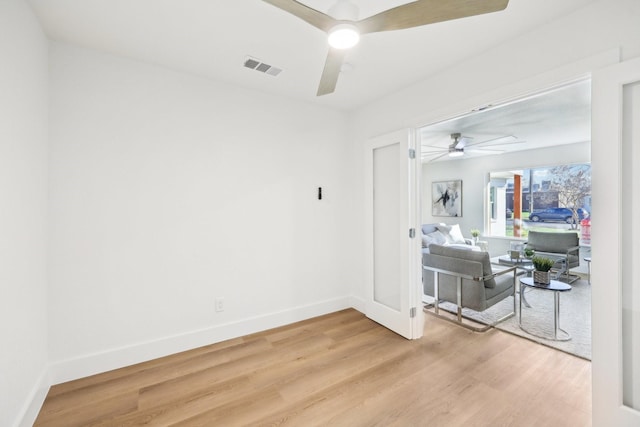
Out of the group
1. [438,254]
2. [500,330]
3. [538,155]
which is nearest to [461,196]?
[538,155]

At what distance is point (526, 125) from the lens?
420 centimetres

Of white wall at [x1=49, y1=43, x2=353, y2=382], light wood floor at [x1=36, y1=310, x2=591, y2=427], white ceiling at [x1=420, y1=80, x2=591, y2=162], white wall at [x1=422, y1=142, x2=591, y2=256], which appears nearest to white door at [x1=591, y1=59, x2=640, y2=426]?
light wood floor at [x1=36, y1=310, x2=591, y2=427]

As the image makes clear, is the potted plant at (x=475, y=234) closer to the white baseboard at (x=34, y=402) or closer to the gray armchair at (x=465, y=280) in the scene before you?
the gray armchair at (x=465, y=280)

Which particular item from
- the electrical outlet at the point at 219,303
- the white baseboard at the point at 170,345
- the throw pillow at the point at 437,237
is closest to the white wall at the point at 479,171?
the throw pillow at the point at 437,237

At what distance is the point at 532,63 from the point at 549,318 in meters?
2.90

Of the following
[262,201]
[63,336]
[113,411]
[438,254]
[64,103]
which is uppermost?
[64,103]

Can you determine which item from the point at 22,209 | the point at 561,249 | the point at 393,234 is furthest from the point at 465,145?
the point at 22,209

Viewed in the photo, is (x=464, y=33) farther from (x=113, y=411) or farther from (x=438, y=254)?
(x=113, y=411)

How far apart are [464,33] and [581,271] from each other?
218 inches

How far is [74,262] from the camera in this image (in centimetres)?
212

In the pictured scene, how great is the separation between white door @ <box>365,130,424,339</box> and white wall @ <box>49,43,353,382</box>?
58 centimetres

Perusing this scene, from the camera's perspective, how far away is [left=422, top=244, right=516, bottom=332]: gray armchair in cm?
297

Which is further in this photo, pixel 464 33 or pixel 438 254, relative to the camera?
pixel 438 254

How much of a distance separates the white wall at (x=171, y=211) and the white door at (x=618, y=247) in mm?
2427
